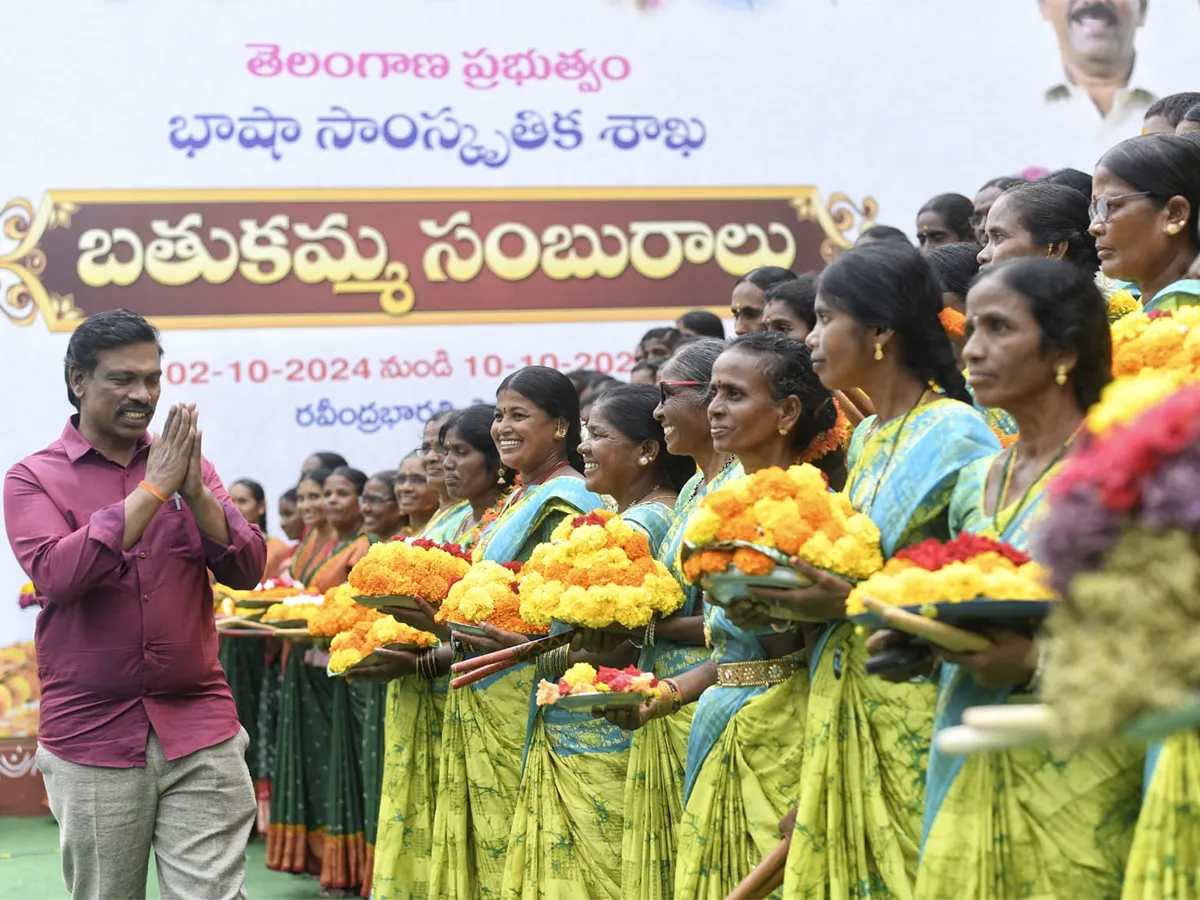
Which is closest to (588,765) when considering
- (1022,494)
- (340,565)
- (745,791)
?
(745,791)

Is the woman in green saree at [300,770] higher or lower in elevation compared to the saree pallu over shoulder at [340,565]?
lower

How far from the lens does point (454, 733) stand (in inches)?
268

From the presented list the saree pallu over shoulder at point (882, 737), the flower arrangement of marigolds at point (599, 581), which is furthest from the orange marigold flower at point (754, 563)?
the flower arrangement of marigolds at point (599, 581)

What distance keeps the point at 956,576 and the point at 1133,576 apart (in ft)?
2.78

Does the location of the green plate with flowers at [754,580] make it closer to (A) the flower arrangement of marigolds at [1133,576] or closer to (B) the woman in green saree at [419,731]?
(A) the flower arrangement of marigolds at [1133,576]

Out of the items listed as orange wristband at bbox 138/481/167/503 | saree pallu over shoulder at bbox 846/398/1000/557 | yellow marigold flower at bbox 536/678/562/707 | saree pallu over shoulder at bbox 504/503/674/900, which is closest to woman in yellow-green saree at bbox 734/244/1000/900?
saree pallu over shoulder at bbox 846/398/1000/557

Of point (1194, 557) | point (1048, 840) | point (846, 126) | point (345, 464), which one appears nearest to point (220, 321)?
point (345, 464)

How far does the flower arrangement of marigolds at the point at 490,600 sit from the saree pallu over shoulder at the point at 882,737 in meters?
1.70

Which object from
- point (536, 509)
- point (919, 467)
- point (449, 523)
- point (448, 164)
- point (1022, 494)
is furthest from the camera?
point (448, 164)

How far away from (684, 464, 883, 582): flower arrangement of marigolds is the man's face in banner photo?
927 centimetres

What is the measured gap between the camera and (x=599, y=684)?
487 cm

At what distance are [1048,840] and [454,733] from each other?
3.66m

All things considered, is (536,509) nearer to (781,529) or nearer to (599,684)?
(599,684)

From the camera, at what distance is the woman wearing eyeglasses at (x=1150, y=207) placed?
4.75 metres
